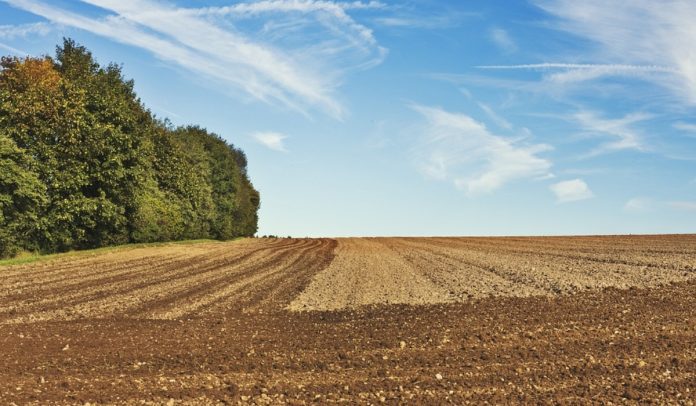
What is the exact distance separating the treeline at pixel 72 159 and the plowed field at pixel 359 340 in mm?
13594

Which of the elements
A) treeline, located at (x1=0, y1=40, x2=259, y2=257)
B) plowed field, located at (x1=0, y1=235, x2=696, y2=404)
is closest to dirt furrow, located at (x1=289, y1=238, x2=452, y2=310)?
plowed field, located at (x1=0, y1=235, x2=696, y2=404)

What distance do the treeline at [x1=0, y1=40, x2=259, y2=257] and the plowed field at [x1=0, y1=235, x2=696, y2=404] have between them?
535 inches

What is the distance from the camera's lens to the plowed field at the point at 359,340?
383 inches

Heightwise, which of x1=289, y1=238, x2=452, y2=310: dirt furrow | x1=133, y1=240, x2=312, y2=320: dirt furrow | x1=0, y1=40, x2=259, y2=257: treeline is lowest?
x1=133, y1=240, x2=312, y2=320: dirt furrow

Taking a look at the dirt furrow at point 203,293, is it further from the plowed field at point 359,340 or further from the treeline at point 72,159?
the treeline at point 72,159

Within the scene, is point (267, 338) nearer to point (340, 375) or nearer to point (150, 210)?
point (340, 375)

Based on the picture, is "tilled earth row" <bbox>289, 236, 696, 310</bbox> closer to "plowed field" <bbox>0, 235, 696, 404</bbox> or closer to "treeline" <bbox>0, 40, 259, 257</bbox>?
"plowed field" <bbox>0, 235, 696, 404</bbox>

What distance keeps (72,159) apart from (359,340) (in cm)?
3291

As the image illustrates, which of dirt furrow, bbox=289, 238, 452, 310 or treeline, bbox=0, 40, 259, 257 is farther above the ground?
treeline, bbox=0, 40, 259, 257

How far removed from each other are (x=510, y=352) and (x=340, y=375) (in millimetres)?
3572

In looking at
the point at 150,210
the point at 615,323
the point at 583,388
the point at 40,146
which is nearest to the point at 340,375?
the point at 583,388

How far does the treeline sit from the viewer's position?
36.9 meters

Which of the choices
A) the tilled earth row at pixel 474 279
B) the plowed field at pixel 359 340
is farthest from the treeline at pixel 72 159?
the tilled earth row at pixel 474 279

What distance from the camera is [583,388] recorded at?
966 centimetres
